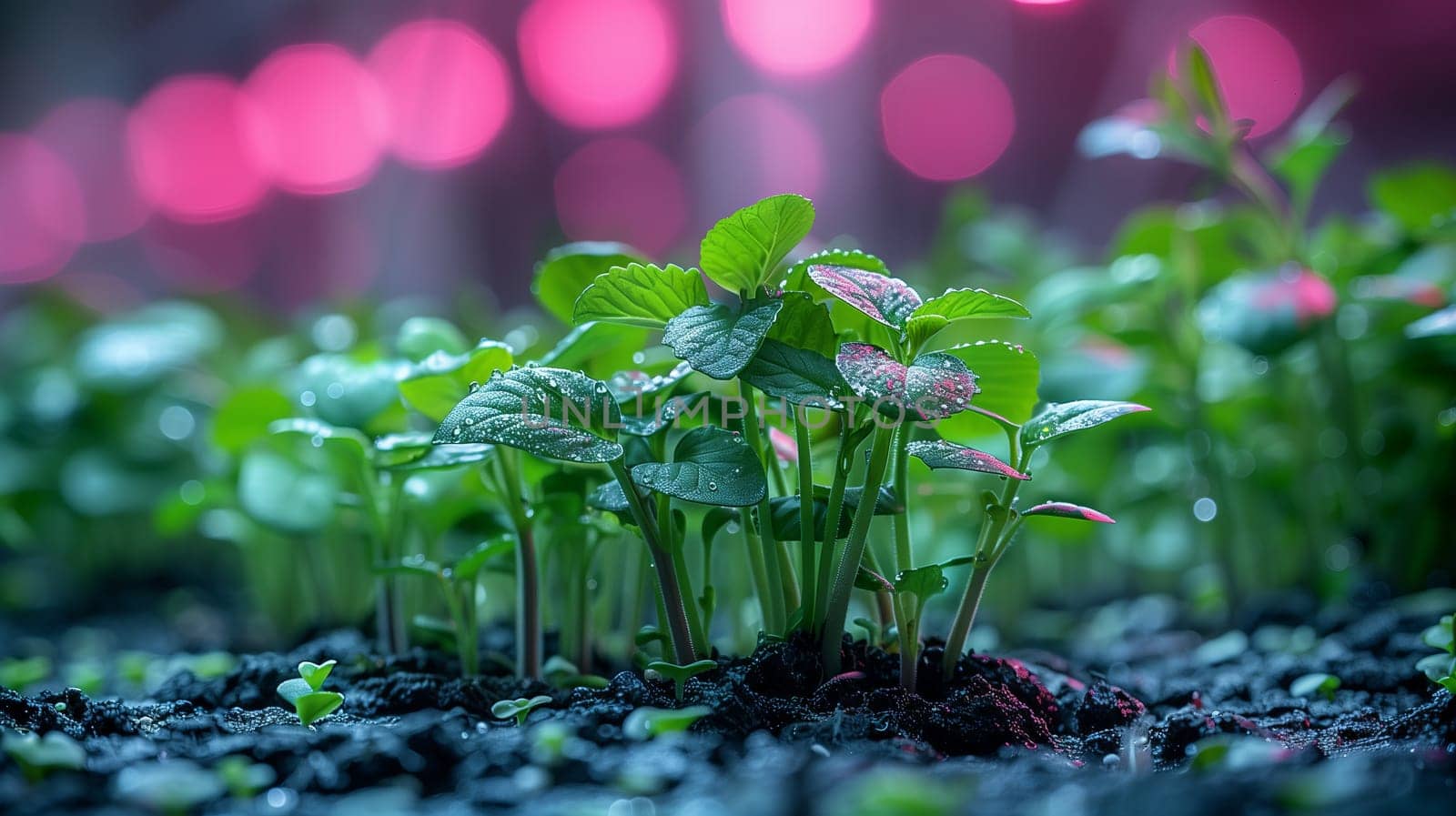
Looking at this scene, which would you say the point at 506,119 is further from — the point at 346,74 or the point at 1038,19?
the point at 1038,19

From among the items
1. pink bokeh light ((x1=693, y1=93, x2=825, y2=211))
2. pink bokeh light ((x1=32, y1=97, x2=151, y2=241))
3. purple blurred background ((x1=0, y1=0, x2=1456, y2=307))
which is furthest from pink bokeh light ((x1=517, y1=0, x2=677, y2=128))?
pink bokeh light ((x1=32, y1=97, x2=151, y2=241))

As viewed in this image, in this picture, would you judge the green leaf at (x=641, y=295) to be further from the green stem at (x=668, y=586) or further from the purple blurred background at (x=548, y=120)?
the purple blurred background at (x=548, y=120)

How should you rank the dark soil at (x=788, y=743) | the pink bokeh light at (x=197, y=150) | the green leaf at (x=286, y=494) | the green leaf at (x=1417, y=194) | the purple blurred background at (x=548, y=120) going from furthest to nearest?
the pink bokeh light at (x=197, y=150) < the purple blurred background at (x=548, y=120) < the green leaf at (x=1417, y=194) < the green leaf at (x=286, y=494) < the dark soil at (x=788, y=743)

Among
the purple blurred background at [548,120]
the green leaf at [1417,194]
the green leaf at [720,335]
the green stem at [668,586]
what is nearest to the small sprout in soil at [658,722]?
the green stem at [668,586]

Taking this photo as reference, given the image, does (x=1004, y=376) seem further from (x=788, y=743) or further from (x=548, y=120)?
(x=548, y=120)

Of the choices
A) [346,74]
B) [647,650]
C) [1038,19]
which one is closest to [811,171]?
[1038,19]

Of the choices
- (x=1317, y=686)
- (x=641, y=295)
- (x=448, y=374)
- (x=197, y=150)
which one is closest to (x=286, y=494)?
(x=448, y=374)

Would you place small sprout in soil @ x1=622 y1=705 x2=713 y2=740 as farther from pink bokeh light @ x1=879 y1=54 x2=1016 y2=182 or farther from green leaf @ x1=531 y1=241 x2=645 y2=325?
pink bokeh light @ x1=879 y1=54 x2=1016 y2=182
